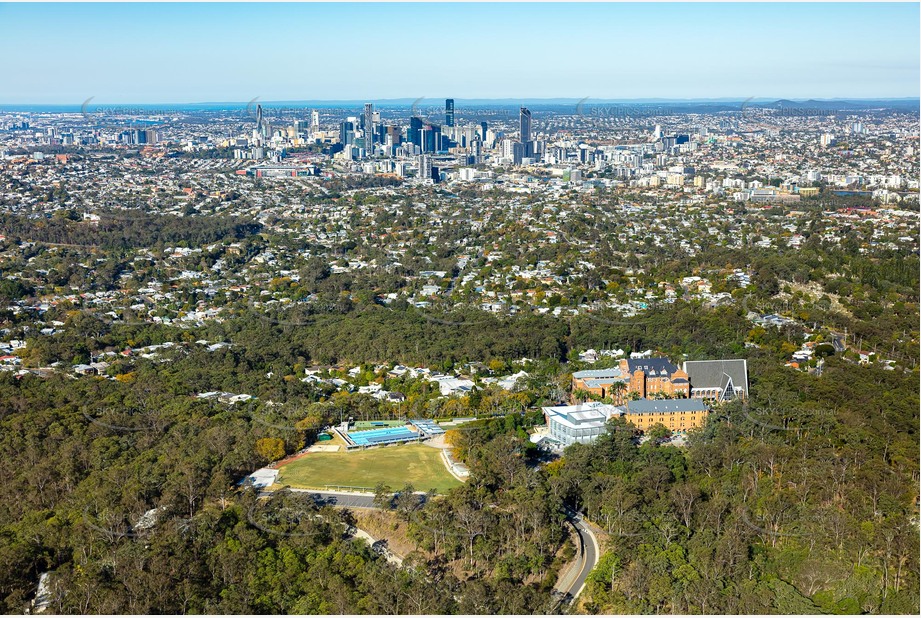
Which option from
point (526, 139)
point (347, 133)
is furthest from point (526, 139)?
point (347, 133)

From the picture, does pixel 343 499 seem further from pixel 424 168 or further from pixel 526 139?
pixel 526 139

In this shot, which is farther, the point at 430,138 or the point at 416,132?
the point at 430,138

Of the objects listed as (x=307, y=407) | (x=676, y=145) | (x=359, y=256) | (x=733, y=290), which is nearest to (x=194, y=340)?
(x=307, y=407)

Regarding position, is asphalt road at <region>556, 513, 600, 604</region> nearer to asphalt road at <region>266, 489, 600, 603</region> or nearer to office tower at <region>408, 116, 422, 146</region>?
asphalt road at <region>266, 489, 600, 603</region>

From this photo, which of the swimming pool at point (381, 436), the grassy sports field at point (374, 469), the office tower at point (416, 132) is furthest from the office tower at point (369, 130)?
the grassy sports field at point (374, 469)

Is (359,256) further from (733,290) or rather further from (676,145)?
(676,145)

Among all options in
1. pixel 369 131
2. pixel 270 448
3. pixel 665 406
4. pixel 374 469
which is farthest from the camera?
pixel 369 131
